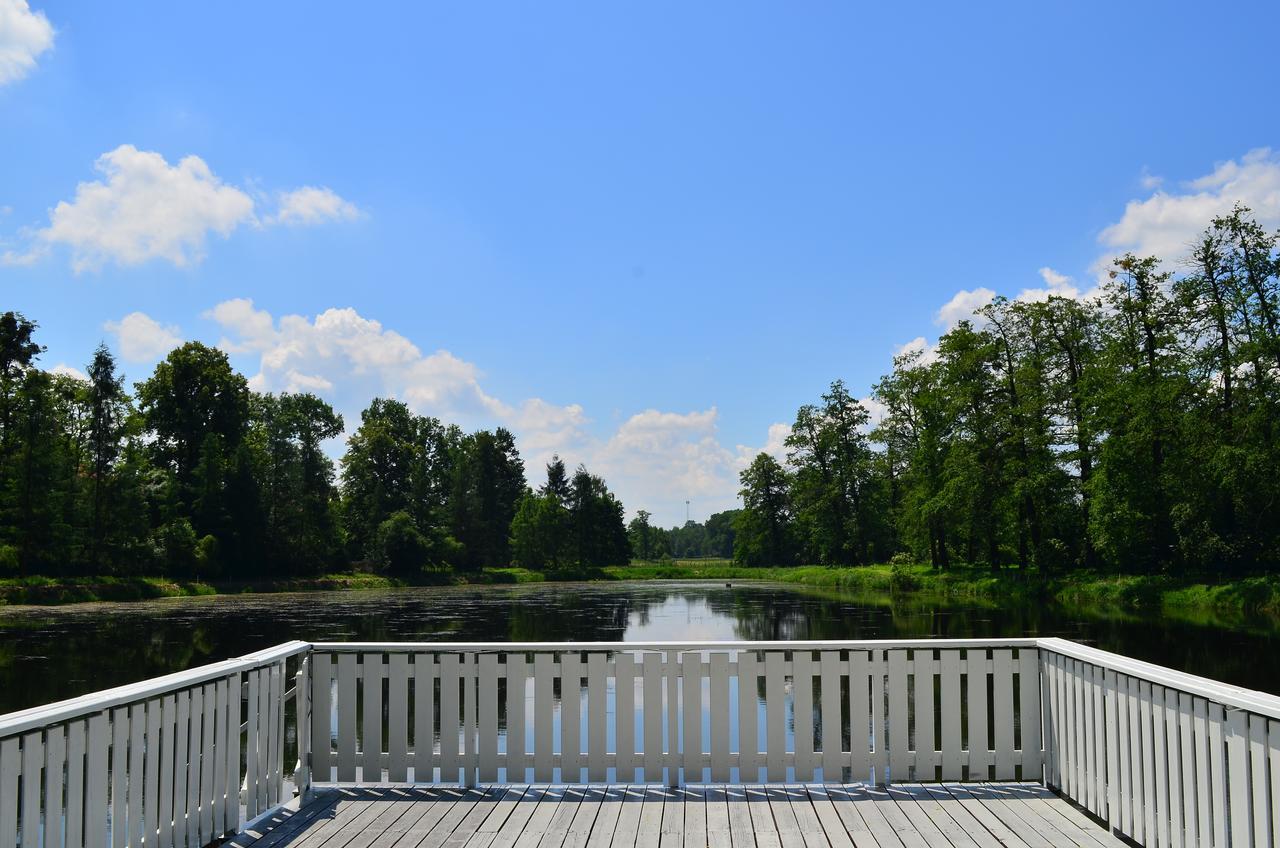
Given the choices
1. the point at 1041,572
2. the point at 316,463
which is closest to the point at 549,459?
the point at 316,463

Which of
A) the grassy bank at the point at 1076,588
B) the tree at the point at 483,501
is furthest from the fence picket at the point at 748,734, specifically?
the tree at the point at 483,501

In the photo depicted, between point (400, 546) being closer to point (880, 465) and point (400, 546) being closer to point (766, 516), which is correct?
point (766, 516)

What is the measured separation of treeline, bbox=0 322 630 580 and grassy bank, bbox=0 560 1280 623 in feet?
7.01

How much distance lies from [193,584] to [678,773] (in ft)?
133

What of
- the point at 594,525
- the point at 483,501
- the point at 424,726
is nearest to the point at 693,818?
the point at 424,726

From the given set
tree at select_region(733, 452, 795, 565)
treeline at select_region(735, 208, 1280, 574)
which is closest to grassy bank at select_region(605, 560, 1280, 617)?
treeline at select_region(735, 208, 1280, 574)

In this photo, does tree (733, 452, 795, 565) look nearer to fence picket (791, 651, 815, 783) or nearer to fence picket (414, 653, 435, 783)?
fence picket (791, 651, 815, 783)

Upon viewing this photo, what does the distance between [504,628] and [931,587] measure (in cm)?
2036

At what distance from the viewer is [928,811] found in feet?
14.9

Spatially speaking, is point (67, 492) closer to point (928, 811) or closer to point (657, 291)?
point (657, 291)

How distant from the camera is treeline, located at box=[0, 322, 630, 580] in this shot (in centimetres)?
3734

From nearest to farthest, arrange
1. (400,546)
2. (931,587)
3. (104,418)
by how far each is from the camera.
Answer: (931,587), (104,418), (400,546)

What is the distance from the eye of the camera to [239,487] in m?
48.4

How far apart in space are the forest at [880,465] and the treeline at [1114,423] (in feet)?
0.26
